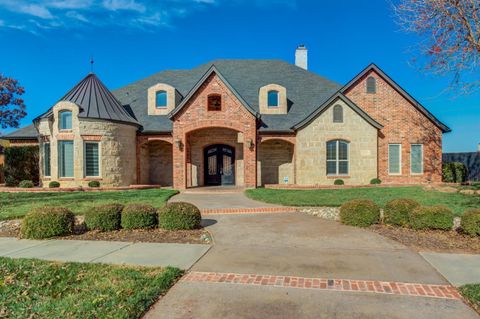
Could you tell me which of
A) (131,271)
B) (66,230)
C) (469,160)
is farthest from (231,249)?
(469,160)

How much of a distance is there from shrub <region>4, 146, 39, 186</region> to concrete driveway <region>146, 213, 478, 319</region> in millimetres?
17839

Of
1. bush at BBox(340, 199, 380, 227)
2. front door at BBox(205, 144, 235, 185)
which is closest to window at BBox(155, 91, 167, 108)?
front door at BBox(205, 144, 235, 185)

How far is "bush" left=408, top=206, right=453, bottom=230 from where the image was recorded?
7.96 metres

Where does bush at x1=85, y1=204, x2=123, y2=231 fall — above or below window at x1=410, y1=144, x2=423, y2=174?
below

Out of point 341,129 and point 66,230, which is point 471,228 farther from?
point 341,129

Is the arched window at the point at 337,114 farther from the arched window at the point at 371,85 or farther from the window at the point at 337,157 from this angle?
the arched window at the point at 371,85

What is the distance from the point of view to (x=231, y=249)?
651 cm

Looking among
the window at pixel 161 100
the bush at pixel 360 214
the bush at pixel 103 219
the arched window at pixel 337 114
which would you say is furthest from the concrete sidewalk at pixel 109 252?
the window at pixel 161 100

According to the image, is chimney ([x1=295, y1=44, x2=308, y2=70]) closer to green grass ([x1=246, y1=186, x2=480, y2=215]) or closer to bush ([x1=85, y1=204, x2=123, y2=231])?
green grass ([x1=246, y1=186, x2=480, y2=215])

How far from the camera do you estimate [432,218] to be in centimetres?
803

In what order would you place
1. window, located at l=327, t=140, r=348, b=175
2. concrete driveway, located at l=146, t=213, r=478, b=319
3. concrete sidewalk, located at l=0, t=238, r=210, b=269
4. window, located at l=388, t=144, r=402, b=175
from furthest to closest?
window, located at l=388, t=144, r=402, b=175 < window, located at l=327, t=140, r=348, b=175 < concrete sidewalk, located at l=0, t=238, r=210, b=269 < concrete driveway, located at l=146, t=213, r=478, b=319

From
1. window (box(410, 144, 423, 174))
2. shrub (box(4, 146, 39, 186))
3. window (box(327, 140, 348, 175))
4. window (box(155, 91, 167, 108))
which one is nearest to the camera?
window (box(327, 140, 348, 175))

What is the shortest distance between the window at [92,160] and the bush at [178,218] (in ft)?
38.9

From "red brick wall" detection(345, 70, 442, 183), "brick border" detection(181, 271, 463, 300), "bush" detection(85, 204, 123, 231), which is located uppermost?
"red brick wall" detection(345, 70, 442, 183)
